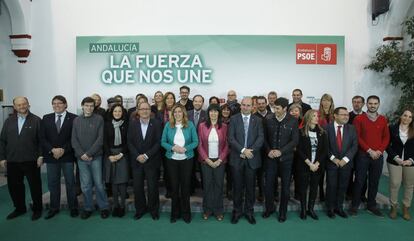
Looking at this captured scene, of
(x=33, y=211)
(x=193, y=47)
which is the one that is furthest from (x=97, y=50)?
(x=33, y=211)

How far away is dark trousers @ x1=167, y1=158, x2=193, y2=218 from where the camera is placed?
3.48 m

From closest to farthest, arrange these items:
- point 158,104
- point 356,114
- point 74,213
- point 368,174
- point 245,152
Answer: point 245,152 → point 74,213 → point 368,174 → point 356,114 → point 158,104

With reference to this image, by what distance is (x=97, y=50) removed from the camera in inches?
217

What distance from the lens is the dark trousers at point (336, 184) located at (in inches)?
142

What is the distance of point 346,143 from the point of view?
11.7ft

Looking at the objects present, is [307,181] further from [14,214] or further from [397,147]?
[14,214]

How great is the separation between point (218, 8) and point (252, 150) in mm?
3124

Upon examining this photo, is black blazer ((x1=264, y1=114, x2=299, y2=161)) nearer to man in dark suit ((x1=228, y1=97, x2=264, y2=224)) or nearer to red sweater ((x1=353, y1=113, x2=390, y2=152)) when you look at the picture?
man in dark suit ((x1=228, y1=97, x2=264, y2=224))

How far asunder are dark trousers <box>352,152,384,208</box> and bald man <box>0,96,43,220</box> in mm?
3790

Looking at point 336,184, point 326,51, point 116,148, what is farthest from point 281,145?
point 326,51

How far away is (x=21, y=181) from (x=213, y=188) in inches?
91.2

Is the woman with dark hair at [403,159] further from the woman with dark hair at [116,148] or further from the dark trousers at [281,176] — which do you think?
the woman with dark hair at [116,148]

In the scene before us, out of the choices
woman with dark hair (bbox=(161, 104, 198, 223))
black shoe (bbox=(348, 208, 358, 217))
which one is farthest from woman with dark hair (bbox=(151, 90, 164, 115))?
black shoe (bbox=(348, 208, 358, 217))

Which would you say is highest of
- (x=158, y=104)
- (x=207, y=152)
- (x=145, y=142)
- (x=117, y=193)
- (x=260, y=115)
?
(x=158, y=104)
